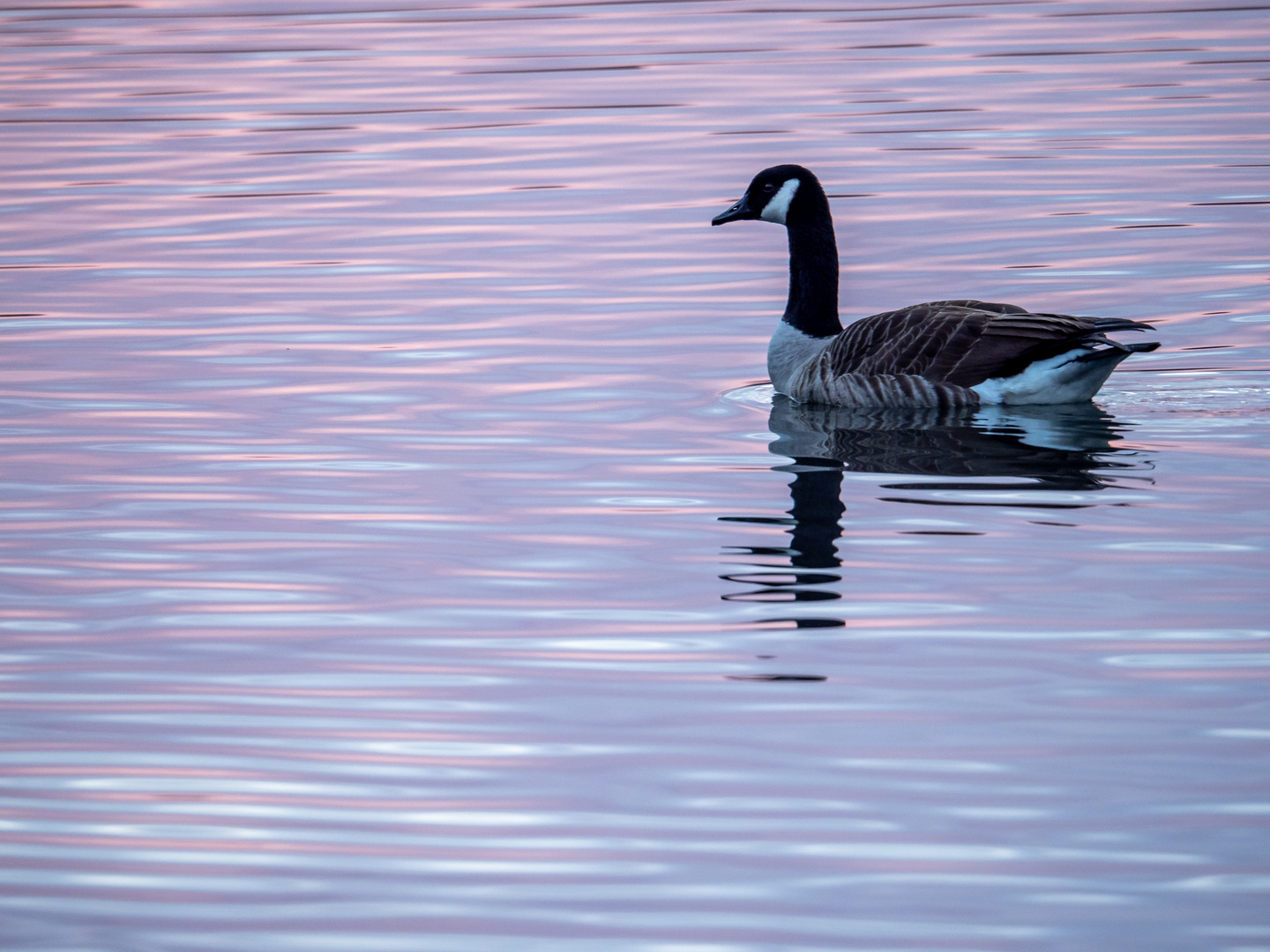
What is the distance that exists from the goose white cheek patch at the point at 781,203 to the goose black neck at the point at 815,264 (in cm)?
10

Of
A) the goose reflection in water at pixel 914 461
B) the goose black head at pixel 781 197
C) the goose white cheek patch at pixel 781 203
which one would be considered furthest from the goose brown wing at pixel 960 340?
the goose white cheek patch at pixel 781 203

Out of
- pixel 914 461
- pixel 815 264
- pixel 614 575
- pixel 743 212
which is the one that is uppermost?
pixel 743 212

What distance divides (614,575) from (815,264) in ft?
17.7

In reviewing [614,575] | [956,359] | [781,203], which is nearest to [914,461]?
[956,359]

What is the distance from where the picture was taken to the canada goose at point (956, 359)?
11.3m

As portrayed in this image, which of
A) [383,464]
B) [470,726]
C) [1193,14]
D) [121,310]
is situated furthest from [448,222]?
[1193,14]

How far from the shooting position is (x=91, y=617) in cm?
827

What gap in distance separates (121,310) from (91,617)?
7423mm

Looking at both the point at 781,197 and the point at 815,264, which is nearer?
the point at 815,264

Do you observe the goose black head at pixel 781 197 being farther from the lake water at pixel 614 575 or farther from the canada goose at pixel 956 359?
the canada goose at pixel 956 359

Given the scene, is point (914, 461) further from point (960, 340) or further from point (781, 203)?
point (781, 203)

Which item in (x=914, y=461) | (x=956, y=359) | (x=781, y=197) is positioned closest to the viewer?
(x=914, y=461)

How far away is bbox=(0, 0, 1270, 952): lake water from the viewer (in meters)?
5.66

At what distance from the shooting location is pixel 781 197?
13.5m
